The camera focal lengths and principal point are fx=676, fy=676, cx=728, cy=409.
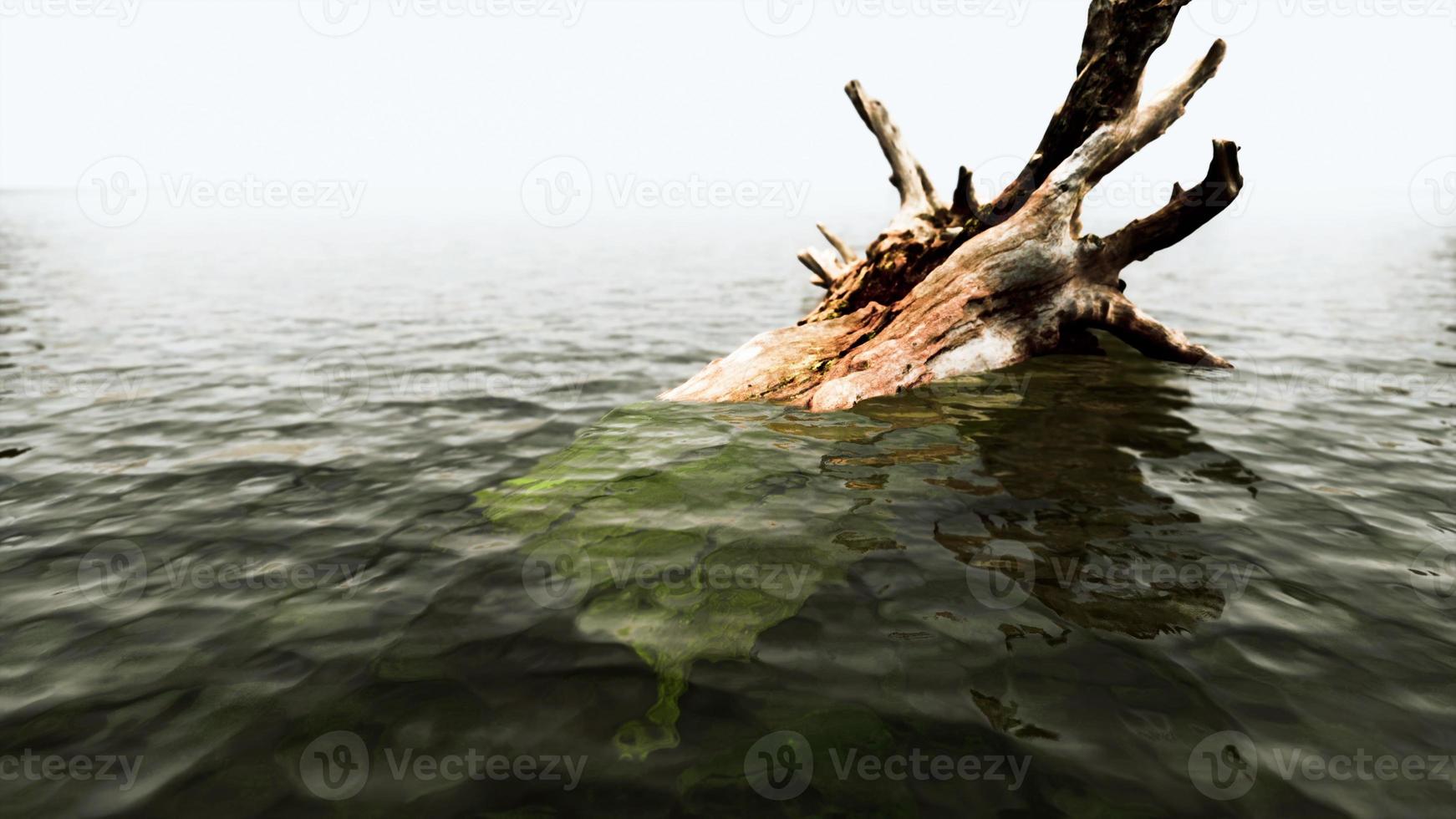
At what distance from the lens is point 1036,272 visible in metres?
9.43

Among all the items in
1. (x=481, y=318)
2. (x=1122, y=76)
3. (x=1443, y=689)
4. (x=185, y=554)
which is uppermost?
(x=1122, y=76)

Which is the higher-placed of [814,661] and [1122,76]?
[1122,76]

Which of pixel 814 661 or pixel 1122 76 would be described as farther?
pixel 1122 76

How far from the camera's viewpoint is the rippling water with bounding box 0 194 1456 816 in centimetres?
335

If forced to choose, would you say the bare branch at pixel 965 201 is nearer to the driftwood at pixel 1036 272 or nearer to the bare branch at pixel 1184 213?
the driftwood at pixel 1036 272

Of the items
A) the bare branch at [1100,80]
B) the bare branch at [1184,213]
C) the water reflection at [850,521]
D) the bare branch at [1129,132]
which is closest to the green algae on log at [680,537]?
the water reflection at [850,521]

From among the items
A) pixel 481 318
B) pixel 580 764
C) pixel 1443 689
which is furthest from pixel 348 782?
pixel 481 318

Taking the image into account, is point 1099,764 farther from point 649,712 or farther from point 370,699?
point 370,699

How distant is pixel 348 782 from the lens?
3.31m

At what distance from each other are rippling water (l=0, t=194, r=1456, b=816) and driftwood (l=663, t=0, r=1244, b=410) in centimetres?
63

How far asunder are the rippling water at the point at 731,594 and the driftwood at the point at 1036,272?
2.07 ft

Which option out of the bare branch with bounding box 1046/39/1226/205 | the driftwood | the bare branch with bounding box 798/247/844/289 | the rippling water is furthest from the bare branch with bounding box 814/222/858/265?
the bare branch with bounding box 1046/39/1226/205

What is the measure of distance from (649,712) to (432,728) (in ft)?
3.82

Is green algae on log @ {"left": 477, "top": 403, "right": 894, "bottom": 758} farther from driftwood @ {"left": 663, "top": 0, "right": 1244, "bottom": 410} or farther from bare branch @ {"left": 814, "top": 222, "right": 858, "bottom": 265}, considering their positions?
bare branch @ {"left": 814, "top": 222, "right": 858, "bottom": 265}
